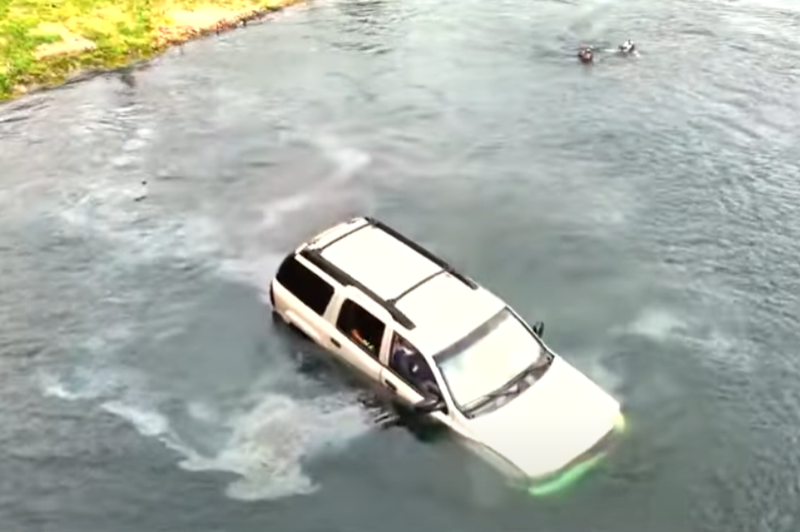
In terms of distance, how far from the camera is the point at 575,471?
1620 cm

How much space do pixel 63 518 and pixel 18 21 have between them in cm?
2140

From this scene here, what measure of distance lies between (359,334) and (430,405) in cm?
213

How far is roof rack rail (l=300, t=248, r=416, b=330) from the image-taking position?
17500mm

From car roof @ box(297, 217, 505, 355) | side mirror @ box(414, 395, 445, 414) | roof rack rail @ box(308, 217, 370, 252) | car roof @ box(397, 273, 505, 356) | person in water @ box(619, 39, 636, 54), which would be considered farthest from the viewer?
person in water @ box(619, 39, 636, 54)

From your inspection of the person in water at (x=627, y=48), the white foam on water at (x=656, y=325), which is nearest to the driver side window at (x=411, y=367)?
the white foam on water at (x=656, y=325)

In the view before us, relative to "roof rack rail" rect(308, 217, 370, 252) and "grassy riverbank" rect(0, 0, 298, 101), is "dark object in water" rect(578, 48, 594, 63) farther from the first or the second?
"roof rack rail" rect(308, 217, 370, 252)

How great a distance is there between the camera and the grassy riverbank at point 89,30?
31.1 metres

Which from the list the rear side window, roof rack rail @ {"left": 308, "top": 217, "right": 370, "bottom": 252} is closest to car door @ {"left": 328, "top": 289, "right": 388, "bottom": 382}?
the rear side window

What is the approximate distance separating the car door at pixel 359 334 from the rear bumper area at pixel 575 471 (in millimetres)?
3575

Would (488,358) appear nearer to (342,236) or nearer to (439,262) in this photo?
(439,262)

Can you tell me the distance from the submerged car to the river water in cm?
64

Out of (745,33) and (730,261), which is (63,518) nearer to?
(730,261)

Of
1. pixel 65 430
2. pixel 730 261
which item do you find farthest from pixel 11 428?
pixel 730 261

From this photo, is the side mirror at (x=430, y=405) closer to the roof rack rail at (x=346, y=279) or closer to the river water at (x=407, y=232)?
the river water at (x=407, y=232)
